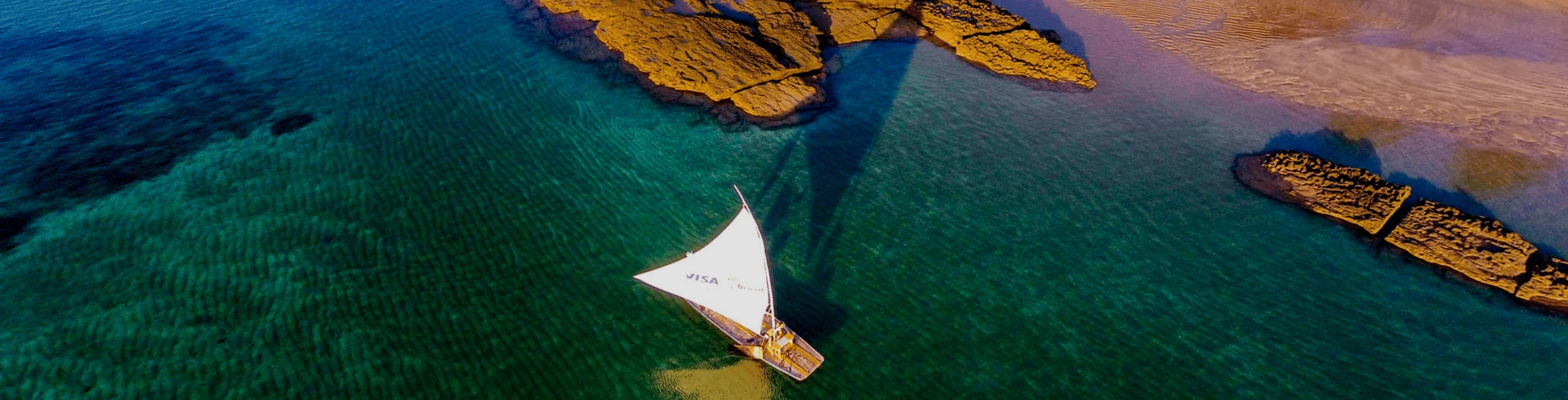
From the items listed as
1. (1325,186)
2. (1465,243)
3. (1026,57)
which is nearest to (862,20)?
(1026,57)

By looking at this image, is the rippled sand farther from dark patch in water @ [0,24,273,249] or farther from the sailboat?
dark patch in water @ [0,24,273,249]

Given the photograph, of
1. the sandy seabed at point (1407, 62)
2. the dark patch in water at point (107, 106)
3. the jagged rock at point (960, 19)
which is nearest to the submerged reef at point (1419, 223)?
the sandy seabed at point (1407, 62)

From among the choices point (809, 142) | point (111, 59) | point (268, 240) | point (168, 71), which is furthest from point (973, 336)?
point (111, 59)

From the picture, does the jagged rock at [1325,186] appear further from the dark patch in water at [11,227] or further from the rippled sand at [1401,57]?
the dark patch in water at [11,227]

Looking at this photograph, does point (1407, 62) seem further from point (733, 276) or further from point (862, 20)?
point (733, 276)

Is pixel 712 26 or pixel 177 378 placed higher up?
pixel 712 26

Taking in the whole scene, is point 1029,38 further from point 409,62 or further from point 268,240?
point 268,240
